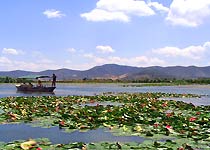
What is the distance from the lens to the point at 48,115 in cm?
1792

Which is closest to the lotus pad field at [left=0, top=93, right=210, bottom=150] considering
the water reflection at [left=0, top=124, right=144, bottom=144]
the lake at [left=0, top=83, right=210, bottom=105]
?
the water reflection at [left=0, top=124, right=144, bottom=144]

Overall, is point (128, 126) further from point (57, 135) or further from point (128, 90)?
point (128, 90)

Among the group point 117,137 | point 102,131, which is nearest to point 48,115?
point 102,131

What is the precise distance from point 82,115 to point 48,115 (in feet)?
6.48

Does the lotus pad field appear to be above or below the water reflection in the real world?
above

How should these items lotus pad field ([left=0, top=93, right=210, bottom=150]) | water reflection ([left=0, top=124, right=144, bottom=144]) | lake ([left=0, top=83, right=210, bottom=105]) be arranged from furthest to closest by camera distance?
lake ([left=0, top=83, right=210, bottom=105]), water reflection ([left=0, top=124, right=144, bottom=144]), lotus pad field ([left=0, top=93, right=210, bottom=150])

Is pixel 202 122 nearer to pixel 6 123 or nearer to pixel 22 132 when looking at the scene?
pixel 22 132

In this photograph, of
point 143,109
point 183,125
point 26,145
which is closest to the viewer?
point 26,145

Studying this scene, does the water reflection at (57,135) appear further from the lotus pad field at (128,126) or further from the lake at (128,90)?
the lake at (128,90)

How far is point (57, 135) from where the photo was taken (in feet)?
42.3

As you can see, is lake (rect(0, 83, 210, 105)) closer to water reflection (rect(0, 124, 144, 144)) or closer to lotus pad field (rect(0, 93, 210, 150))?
lotus pad field (rect(0, 93, 210, 150))

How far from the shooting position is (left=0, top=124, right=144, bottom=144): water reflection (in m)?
12.2

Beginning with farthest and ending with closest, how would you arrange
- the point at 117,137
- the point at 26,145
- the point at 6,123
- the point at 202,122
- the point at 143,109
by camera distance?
the point at 143,109, the point at 6,123, the point at 202,122, the point at 117,137, the point at 26,145

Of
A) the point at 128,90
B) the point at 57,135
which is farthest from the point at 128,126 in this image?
the point at 128,90
